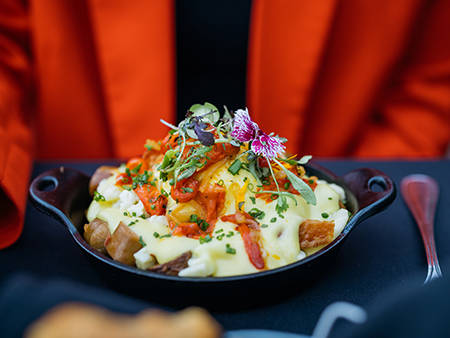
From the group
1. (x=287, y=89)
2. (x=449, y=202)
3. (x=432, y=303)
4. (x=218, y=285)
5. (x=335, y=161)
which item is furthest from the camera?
(x=287, y=89)

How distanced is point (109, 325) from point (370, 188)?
0.81m

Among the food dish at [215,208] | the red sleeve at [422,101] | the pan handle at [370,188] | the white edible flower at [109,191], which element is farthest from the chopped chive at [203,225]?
the red sleeve at [422,101]

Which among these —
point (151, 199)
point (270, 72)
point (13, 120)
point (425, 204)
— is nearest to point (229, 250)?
point (151, 199)

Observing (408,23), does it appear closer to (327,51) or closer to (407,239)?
(327,51)

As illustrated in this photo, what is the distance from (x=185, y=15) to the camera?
1.79 m

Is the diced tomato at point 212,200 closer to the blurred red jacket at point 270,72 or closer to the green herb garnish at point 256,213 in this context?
the green herb garnish at point 256,213

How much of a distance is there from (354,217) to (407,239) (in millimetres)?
299

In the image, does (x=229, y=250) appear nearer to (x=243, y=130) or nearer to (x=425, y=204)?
(x=243, y=130)

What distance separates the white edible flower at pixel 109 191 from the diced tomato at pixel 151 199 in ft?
0.18

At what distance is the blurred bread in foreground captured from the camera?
16.9 inches

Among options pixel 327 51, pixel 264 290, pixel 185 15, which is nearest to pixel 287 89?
pixel 327 51

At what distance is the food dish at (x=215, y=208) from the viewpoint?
0.81m

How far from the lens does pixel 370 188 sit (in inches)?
42.5

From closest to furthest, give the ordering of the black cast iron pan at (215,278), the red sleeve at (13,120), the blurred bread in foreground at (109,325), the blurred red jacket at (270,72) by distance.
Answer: the blurred bread in foreground at (109,325), the black cast iron pan at (215,278), the red sleeve at (13,120), the blurred red jacket at (270,72)
